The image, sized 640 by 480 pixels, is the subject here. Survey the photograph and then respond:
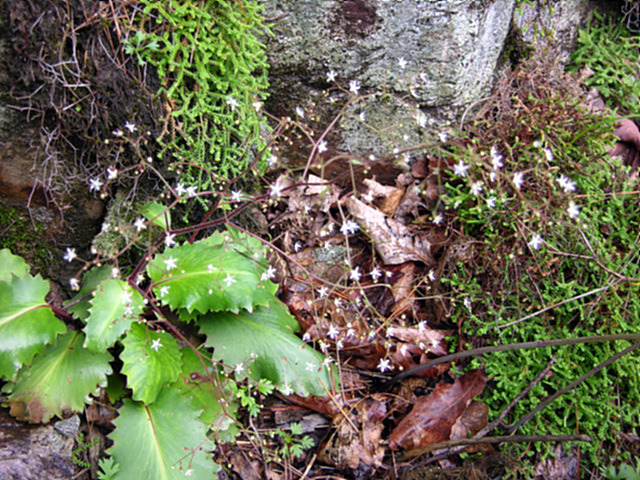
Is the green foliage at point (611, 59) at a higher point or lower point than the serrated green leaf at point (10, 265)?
higher

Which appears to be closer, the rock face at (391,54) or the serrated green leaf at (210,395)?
the serrated green leaf at (210,395)

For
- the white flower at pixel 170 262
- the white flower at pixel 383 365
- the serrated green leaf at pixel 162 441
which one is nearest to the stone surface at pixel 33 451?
the serrated green leaf at pixel 162 441

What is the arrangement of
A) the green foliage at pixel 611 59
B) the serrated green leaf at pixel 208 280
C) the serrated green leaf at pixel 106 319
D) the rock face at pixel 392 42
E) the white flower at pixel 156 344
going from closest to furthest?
the serrated green leaf at pixel 106 319 → the white flower at pixel 156 344 → the serrated green leaf at pixel 208 280 → the rock face at pixel 392 42 → the green foliage at pixel 611 59

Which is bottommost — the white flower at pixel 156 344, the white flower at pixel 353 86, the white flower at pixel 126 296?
the white flower at pixel 156 344

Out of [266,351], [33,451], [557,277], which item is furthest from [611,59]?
[33,451]

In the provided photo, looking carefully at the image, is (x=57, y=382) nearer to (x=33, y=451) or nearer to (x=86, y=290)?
(x=33, y=451)

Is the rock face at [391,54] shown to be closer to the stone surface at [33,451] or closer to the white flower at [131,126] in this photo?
the white flower at [131,126]

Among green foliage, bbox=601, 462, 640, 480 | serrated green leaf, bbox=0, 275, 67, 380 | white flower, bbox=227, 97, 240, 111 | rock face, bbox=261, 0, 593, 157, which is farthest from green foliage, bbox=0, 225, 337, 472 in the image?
green foliage, bbox=601, 462, 640, 480
